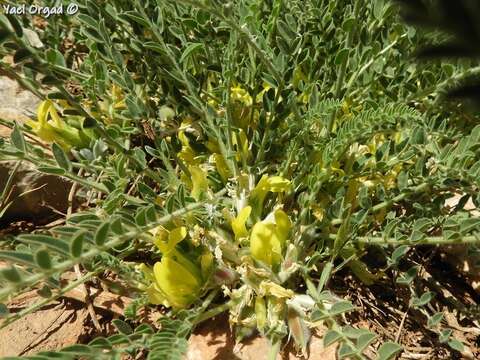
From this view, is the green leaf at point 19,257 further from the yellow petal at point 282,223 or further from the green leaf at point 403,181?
the green leaf at point 403,181

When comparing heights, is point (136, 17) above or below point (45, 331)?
above

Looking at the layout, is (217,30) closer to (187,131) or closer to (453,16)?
(187,131)

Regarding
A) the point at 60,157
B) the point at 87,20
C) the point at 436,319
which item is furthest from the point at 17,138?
the point at 436,319

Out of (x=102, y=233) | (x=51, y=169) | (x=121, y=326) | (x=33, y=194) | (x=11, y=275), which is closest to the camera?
(x=11, y=275)

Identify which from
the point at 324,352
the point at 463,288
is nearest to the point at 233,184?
the point at 324,352

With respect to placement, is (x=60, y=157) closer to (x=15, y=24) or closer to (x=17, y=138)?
(x=17, y=138)

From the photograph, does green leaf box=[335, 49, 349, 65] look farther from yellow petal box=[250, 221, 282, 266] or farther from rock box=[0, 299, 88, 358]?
rock box=[0, 299, 88, 358]

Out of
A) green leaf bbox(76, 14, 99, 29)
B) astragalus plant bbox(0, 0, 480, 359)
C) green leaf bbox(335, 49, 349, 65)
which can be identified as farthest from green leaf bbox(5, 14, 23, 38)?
green leaf bbox(335, 49, 349, 65)
